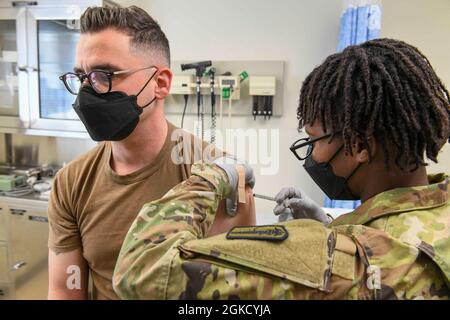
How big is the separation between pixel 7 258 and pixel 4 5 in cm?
173

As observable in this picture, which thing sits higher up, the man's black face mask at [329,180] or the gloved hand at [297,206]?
the man's black face mask at [329,180]

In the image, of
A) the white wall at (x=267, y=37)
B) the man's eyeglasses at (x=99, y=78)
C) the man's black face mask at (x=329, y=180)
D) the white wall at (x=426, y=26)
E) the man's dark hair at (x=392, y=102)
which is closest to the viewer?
the man's dark hair at (x=392, y=102)

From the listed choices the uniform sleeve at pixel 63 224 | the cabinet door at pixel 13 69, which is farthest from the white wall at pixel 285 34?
the uniform sleeve at pixel 63 224

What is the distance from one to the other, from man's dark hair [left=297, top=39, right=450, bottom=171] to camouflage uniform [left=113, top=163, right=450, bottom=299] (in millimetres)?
149

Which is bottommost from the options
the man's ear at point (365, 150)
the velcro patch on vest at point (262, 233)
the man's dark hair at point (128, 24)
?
the velcro patch on vest at point (262, 233)

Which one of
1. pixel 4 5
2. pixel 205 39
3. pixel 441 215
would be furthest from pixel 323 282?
pixel 4 5

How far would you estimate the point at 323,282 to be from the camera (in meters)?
0.57

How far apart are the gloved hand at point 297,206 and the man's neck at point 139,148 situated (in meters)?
0.46

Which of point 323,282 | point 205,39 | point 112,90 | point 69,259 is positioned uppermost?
point 205,39

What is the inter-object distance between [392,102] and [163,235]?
0.54 m

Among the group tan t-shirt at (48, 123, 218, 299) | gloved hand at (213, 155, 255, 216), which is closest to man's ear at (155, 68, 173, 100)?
tan t-shirt at (48, 123, 218, 299)

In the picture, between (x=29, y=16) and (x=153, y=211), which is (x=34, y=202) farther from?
(x=153, y=211)

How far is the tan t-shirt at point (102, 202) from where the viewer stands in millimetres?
1030

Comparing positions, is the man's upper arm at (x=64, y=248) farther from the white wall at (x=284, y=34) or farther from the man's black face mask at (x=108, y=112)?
the white wall at (x=284, y=34)
